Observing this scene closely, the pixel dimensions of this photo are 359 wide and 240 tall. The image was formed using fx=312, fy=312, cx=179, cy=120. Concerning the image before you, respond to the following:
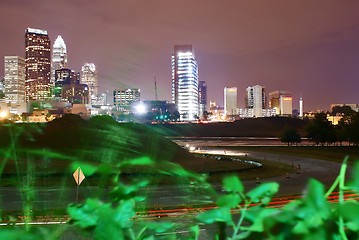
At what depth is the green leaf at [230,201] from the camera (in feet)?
5.71

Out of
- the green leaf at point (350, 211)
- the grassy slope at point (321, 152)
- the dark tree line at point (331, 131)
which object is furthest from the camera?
the dark tree line at point (331, 131)

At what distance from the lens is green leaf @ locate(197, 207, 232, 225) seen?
5.55 feet

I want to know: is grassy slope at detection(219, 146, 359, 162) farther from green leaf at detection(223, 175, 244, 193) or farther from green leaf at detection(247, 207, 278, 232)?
green leaf at detection(247, 207, 278, 232)

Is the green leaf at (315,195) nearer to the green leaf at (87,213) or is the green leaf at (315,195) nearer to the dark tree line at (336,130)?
the green leaf at (87,213)

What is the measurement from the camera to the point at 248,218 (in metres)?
1.62

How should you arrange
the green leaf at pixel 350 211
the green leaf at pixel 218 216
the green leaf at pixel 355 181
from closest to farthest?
1. the green leaf at pixel 350 211
2. the green leaf at pixel 355 181
3. the green leaf at pixel 218 216

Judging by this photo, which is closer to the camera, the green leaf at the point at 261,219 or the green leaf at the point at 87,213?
the green leaf at the point at 261,219

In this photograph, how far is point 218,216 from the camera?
5.55 ft

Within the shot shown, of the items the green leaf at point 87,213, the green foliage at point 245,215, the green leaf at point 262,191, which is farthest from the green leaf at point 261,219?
the green leaf at point 87,213

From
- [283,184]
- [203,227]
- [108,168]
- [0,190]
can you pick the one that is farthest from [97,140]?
[108,168]

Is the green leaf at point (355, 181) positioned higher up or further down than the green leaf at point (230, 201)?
higher up

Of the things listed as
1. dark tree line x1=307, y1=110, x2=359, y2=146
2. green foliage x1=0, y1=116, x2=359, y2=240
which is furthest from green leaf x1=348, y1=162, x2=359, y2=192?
dark tree line x1=307, y1=110, x2=359, y2=146

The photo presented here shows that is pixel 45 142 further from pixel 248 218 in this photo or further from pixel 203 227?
pixel 248 218

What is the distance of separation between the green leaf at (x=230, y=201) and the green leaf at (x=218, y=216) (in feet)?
0.13
